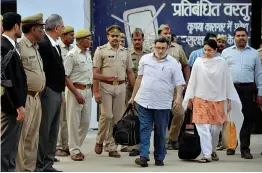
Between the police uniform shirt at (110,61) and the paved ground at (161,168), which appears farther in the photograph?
the police uniform shirt at (110,61)

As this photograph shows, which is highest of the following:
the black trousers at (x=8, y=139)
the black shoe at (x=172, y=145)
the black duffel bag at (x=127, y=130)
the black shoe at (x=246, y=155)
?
the black trousers at (x=8, y=139)

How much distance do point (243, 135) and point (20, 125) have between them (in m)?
4.28

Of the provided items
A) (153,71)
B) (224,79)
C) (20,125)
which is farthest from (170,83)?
(20,125)

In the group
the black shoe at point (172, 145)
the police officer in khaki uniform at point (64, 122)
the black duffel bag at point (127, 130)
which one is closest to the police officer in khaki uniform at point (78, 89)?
the police officer in khaki uniform at point (64, 122)

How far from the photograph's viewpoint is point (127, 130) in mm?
9625

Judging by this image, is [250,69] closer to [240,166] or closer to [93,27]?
[240,166]

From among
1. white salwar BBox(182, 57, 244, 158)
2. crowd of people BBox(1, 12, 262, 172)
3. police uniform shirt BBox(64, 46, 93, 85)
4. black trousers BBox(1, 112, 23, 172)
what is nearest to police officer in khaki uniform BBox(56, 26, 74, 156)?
crowd of people BBox(1, 12, 262, 172)

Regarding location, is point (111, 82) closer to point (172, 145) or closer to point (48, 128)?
point (172, 145)

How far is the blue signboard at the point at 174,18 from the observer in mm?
13172

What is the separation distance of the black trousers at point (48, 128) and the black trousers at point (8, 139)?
975 millimetres

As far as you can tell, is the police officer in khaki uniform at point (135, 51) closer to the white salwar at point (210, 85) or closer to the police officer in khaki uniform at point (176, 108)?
the police officer in khaki uniform at point (176, 108)

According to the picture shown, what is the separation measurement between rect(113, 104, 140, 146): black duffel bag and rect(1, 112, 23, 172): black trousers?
2.42m

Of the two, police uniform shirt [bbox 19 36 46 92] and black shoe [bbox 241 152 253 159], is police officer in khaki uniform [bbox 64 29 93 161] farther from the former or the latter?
black shoe [bbox 241 152 253 159]

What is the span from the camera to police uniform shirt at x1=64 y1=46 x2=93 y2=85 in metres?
10.0
